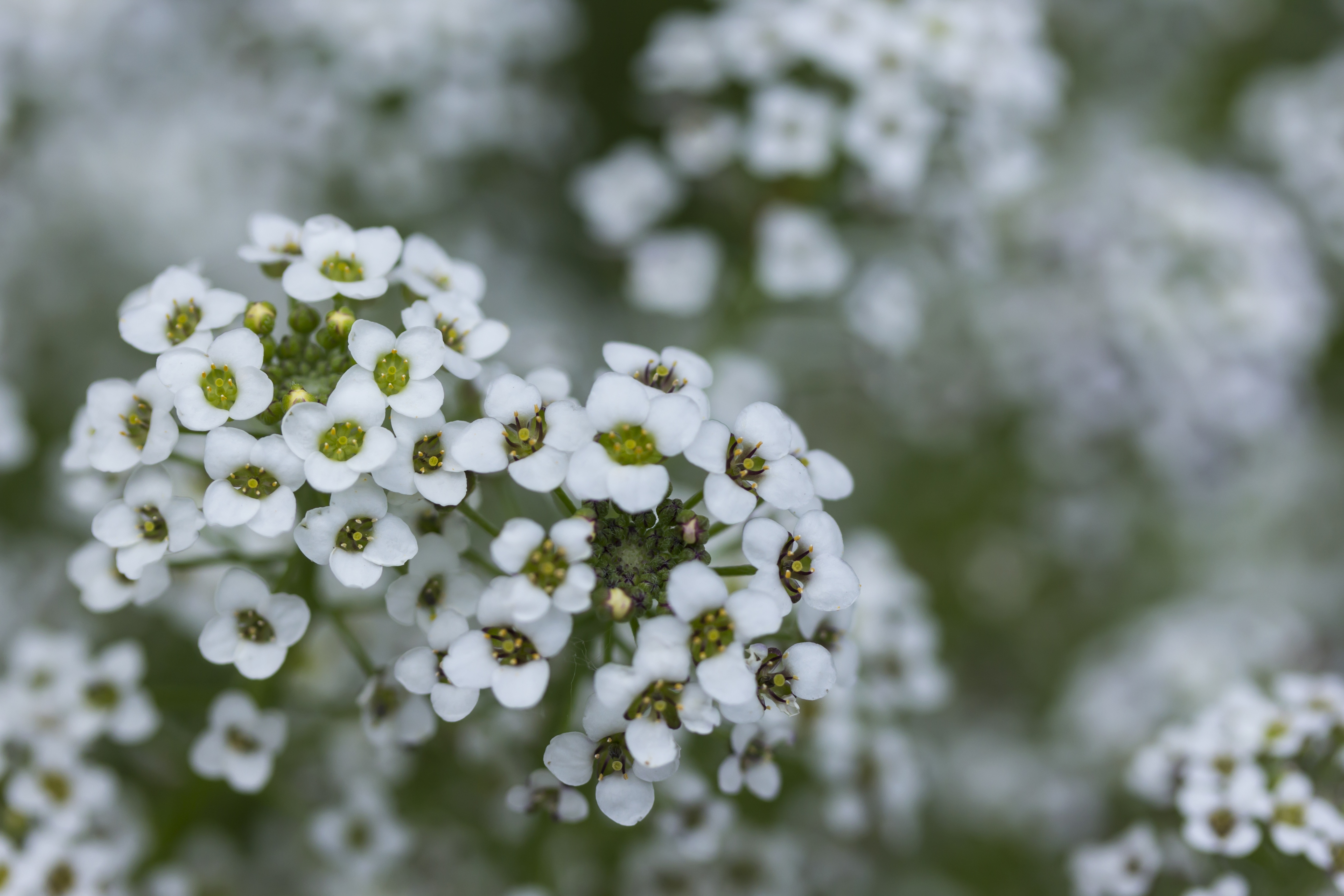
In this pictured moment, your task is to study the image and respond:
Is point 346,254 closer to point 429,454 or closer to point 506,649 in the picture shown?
point 429,454

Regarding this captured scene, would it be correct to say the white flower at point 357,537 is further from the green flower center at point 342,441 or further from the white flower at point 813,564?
the white flower at point 813,564

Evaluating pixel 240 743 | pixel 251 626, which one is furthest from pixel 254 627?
pixel 240 743

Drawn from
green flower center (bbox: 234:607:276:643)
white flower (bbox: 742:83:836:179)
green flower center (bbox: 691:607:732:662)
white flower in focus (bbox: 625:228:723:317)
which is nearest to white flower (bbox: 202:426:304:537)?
green flower center (bbox: 234:607:276:643)

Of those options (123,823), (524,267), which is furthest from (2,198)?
(123,823)

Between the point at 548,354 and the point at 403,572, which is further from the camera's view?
the point at 548,354

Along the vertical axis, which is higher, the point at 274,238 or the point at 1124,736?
the point at 1124,736

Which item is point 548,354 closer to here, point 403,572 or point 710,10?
point 403,572
